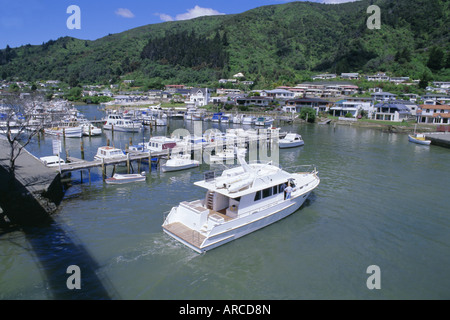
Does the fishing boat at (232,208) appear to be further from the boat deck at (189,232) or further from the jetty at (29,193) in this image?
the jetty at (29,193)

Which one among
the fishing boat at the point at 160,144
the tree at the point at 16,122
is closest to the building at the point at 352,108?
the fishing boat at the point at 160,144

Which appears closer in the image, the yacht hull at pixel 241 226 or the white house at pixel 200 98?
the yacht hull at pixel 241 226

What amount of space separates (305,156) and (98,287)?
33524 millimetres

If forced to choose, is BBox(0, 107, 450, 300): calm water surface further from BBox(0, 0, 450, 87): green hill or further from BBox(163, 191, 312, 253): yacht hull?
BBox(0, 0, 450, 87): green hill

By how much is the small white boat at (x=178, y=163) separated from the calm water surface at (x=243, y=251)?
4.33m

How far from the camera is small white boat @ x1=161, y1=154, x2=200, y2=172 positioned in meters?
31.7

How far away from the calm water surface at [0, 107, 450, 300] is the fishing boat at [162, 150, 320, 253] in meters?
0.69

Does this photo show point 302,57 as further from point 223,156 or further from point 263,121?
point 223,156

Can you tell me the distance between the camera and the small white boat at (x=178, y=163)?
1249 inches

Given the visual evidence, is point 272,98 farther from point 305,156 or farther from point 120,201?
point 120,201

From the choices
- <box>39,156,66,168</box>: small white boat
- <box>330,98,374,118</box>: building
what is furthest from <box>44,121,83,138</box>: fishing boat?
<box>330,98,374,118</box>: building

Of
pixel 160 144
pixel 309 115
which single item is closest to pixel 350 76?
pixel 309 115

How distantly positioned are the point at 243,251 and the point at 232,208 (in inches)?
107

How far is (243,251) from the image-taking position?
1631 cm
